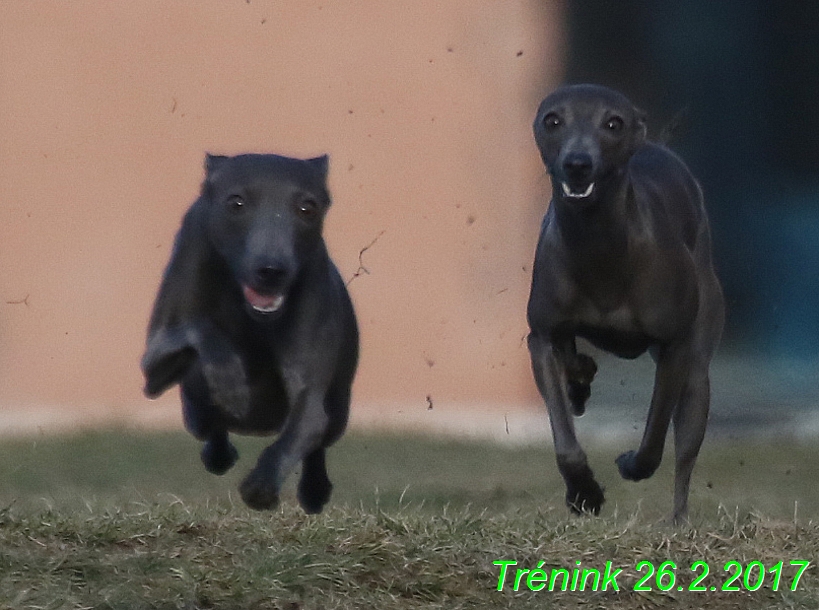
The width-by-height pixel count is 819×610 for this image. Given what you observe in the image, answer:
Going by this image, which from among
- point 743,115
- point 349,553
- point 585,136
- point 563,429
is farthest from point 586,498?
point 743,115

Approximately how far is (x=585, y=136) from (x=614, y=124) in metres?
0.11

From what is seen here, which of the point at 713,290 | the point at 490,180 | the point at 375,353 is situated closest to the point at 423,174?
the point at 490,180

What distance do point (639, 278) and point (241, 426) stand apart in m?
1.15

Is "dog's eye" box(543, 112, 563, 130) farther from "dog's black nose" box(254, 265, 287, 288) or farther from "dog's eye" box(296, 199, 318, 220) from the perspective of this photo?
"dog's black nose" box(254, 265, 287, 288)

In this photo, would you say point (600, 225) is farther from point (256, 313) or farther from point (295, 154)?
point (295, 154)

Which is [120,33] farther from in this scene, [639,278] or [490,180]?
[639,278]

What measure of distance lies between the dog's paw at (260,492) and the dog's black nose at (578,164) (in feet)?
3.63

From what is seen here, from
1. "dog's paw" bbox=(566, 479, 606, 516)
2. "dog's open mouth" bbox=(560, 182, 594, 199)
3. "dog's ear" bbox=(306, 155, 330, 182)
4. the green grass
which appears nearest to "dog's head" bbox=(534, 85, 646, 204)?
"dog's open mouth" bbox=(560, 182, 594, 199)

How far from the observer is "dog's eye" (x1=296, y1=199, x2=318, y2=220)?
4340 millimetres

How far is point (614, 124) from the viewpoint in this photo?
182 inches

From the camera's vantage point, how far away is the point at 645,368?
7.25 metres

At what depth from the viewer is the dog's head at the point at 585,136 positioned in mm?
4555

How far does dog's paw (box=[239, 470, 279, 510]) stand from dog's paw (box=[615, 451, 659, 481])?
1.27 meters

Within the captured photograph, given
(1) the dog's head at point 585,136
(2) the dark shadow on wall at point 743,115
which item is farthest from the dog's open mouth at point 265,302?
(2) the dark shadow on wall at point 743,115
